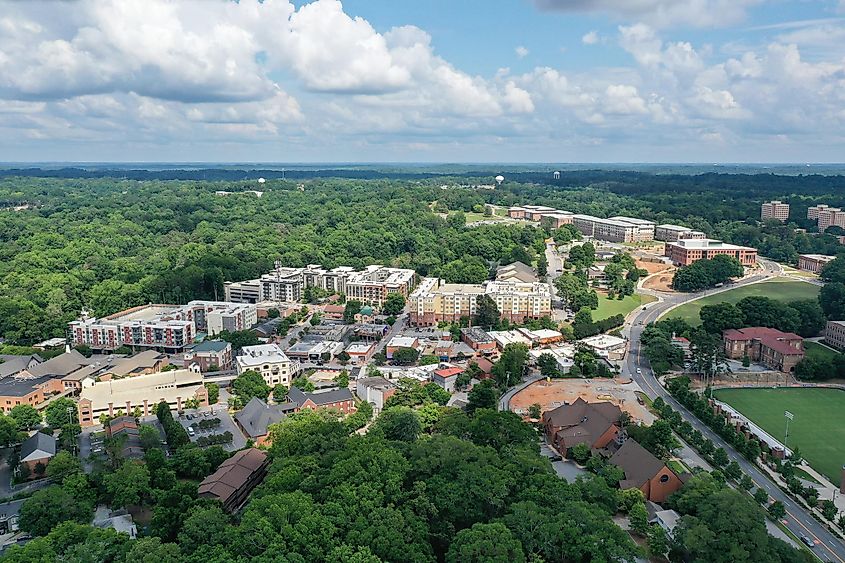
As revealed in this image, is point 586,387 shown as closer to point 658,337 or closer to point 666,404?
point 666,404

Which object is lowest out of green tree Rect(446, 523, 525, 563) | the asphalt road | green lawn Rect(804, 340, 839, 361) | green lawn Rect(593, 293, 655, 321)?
the asphalt road

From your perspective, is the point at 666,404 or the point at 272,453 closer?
the point at 272,453

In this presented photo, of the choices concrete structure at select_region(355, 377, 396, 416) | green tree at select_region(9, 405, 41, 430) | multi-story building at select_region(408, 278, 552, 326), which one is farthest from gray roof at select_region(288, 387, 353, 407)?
multi-story building at select_region(408, 278, 552, 326)

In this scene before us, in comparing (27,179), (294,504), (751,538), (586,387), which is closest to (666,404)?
(586,387)

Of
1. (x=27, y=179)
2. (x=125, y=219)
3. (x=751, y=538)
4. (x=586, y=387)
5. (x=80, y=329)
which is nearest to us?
(x=751, y=538)

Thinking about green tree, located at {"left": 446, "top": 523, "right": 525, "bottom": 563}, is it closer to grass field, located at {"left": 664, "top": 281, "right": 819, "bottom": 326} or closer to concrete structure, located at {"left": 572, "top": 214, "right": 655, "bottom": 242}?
grass field, located at {"left": 664, "top": 281, "right": 819, "bottom": 326}

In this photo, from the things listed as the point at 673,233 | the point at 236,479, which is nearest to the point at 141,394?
the point at 236,479

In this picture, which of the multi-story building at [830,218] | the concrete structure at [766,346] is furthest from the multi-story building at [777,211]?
the concrete structure at [766,346]
